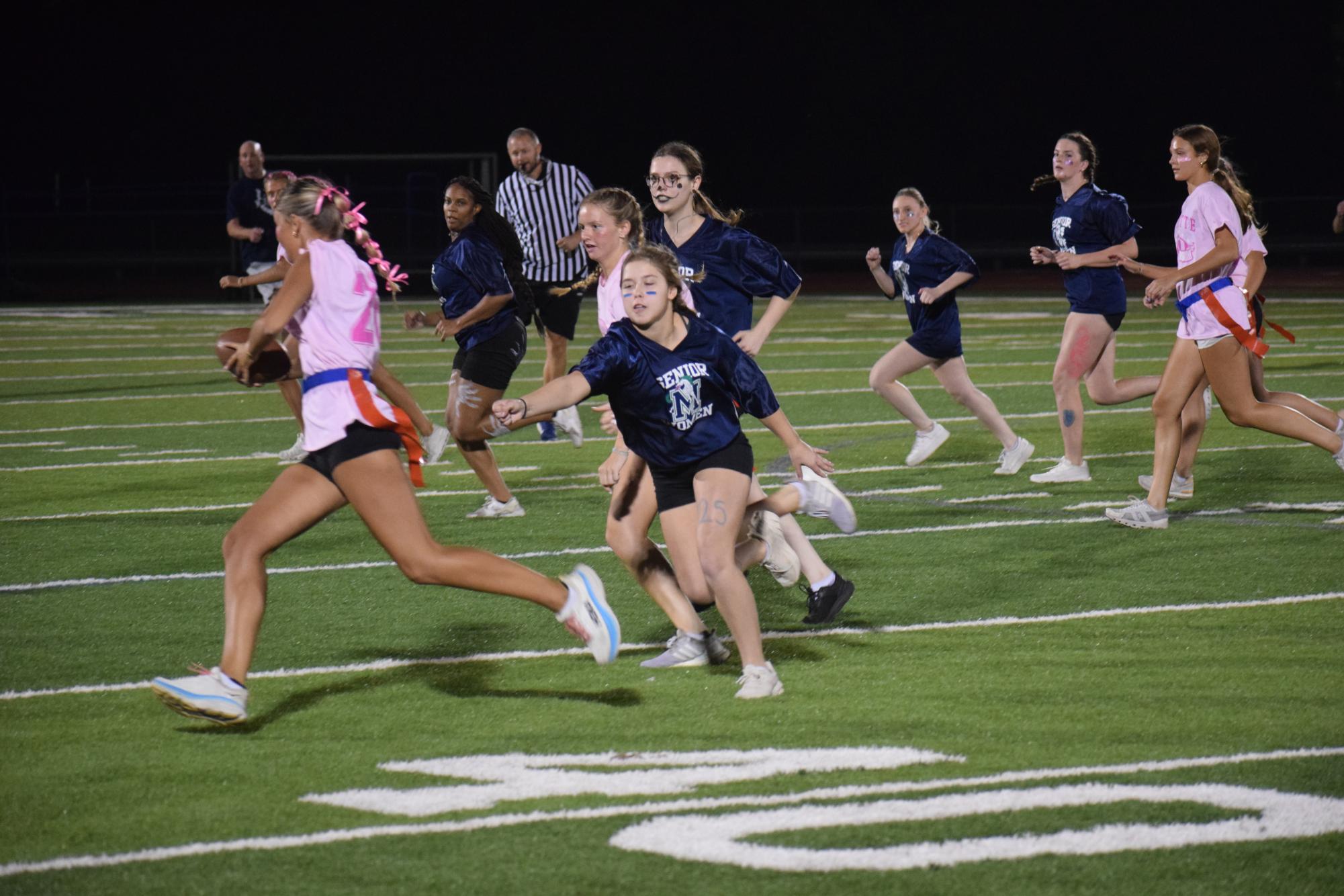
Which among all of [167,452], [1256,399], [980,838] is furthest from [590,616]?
[167,452]

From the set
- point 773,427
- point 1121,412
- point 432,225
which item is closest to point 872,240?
point 432,225

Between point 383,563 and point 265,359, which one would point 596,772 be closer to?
point 265,359

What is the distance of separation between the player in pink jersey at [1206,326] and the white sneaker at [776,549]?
101 inches

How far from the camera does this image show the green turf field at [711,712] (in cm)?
390

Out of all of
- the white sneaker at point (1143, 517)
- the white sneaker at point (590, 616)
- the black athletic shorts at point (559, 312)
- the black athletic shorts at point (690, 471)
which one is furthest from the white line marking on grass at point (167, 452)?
the white sneaker at point (590, 616)

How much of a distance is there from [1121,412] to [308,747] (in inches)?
384

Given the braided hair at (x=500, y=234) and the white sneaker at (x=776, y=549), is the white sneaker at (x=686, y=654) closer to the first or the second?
the white sneaker at (x=776, y=549)

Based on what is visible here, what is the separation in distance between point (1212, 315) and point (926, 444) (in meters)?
2.96

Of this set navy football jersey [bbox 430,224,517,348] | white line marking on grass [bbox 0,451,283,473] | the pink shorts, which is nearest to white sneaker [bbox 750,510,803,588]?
the pink shorts

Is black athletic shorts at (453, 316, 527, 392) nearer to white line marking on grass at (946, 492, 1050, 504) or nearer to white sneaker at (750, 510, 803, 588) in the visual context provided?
white line marking on grass at (946, 492, 1050, 504)

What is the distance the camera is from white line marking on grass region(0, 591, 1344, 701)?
5570 mm

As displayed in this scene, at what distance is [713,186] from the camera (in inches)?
1639

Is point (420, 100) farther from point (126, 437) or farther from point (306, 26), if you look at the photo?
point (126, 437)

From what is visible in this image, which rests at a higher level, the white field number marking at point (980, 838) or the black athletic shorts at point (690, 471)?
the black athletic shorts at point (690, 471)
